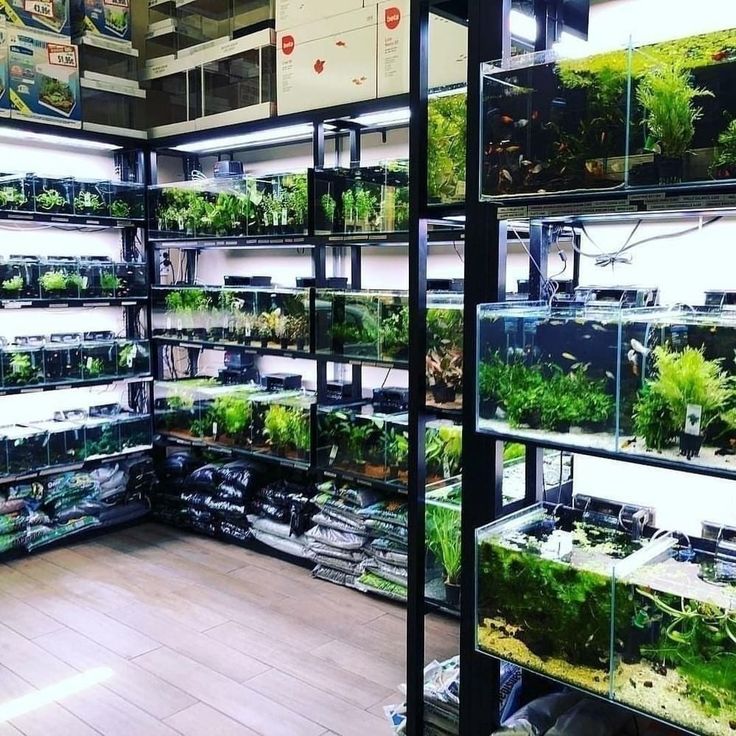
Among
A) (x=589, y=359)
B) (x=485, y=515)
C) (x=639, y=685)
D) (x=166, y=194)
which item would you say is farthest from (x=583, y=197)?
(x=166, y=194)

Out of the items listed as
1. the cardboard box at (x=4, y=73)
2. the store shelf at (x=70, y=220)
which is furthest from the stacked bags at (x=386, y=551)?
the cardboard box at (x=4, y=73)

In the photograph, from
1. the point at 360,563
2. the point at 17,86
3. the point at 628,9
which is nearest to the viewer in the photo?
the point at 628,9

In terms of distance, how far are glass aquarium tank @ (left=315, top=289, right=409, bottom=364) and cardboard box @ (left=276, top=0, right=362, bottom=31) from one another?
138cm

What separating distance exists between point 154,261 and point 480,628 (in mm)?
3832

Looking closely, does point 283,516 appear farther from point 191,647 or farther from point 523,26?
point 523,26

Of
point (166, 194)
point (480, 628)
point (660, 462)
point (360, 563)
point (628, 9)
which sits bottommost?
point (360, 563)

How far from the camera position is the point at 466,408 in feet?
6.42

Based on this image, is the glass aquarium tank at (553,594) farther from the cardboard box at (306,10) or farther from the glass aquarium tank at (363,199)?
the cardboard box at (306,10)

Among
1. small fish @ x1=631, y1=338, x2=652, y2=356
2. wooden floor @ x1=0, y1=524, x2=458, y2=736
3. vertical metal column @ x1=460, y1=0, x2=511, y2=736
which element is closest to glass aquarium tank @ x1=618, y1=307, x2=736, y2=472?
small fish @ x1=631, y1=338, x2=652, y2=356

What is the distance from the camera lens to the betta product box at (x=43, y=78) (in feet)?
13.9

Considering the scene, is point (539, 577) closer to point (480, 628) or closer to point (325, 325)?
point (480, 628)

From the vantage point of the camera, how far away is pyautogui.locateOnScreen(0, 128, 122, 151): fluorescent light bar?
4.31m

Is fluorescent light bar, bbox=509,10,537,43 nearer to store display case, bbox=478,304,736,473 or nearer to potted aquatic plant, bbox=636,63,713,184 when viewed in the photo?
potted aquatic plant, bbox=636,63,713,184

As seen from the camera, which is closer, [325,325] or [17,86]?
[325,325]
